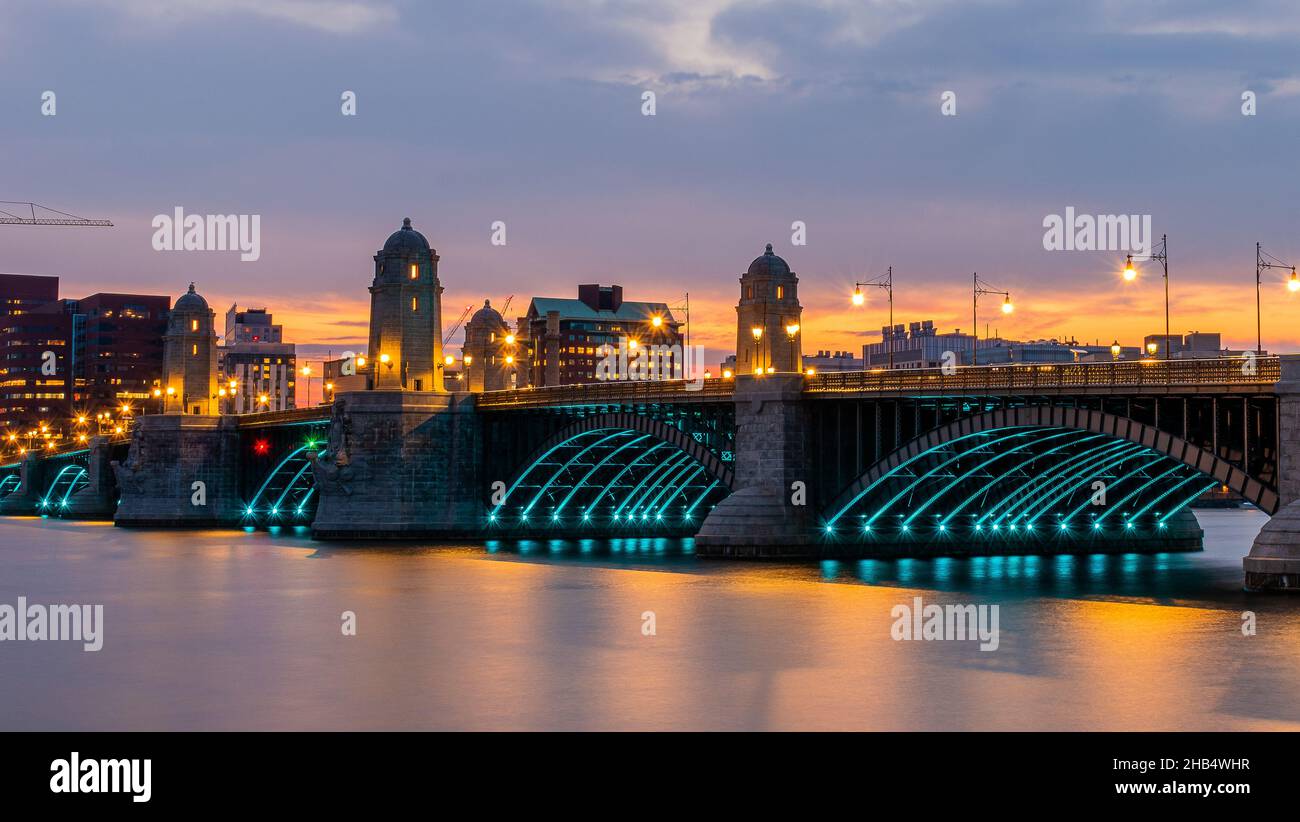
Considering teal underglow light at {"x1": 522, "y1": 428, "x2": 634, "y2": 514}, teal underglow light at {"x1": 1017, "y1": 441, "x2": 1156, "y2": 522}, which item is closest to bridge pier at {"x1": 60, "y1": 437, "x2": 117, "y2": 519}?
teal underglow light at {"x1": 522, "y1": 428, "x2": 634, "y2": 514}

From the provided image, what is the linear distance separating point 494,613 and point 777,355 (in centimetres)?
3113

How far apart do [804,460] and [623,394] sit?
15.2 metres

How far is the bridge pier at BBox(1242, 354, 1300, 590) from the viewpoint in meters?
51.6

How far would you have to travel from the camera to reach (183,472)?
443ft

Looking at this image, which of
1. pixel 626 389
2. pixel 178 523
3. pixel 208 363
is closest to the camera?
pixel 626 389

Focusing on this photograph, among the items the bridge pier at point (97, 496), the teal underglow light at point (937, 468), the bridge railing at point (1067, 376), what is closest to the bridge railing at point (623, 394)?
the bridge railing at point (1067, 376)

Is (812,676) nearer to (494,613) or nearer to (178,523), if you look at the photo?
(494,613)

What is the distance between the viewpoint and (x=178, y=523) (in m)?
133

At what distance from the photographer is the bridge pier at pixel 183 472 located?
134250mm

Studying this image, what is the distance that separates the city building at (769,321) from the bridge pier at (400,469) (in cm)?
2753

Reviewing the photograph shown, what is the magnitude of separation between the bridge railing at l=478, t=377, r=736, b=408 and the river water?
942 centimetres

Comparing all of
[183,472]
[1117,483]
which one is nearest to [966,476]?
[1117,483]
